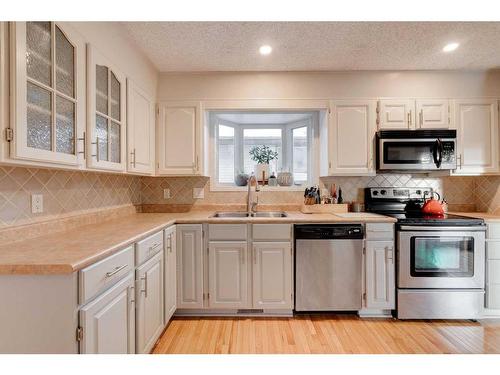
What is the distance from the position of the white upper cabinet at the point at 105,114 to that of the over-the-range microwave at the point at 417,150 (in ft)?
7.59

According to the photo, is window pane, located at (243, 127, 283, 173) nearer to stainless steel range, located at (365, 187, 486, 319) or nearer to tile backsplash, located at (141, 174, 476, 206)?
tile backsplash, located at (141, 174, 476, 206)

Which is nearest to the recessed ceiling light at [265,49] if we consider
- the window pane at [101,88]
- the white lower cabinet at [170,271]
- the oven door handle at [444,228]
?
the window pane at [101,88]

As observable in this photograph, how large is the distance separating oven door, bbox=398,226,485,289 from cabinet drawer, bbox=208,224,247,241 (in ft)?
4.45

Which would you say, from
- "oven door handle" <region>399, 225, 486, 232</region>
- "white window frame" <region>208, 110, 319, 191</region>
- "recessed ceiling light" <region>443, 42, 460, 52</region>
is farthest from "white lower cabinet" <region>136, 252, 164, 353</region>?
"recessed ceiling light" <region>443, 42, 460, 52</region>

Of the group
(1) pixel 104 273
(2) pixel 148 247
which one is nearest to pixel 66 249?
(1) pixel 104 273

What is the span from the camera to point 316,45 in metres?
2.41

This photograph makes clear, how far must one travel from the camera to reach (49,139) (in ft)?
4.38

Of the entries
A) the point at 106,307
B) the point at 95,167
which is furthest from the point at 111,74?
the point at 106,307

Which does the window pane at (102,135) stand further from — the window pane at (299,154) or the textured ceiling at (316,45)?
the window pane at (299,154)

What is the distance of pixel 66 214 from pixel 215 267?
119 centimetres

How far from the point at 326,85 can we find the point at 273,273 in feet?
6.29

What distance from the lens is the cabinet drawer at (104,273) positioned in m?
1.13

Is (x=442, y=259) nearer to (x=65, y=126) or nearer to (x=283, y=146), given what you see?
(x=283, y=146)

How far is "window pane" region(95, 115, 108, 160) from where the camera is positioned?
5.81 ft
